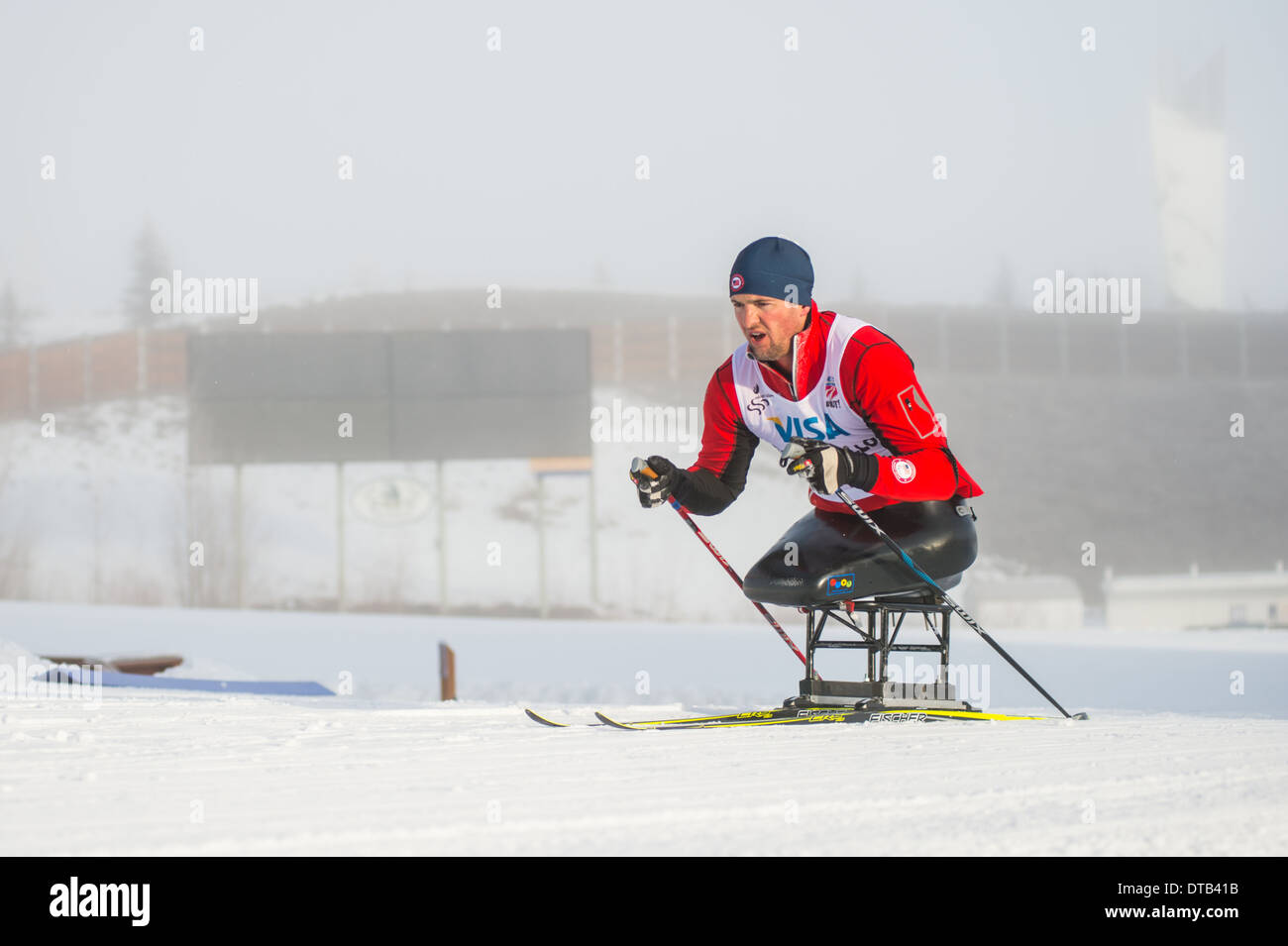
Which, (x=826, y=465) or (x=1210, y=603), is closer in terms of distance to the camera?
(x=826, y=465)

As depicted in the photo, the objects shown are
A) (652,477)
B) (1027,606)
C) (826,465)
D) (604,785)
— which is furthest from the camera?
(1027,606)

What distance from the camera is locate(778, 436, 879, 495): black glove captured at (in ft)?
10.9

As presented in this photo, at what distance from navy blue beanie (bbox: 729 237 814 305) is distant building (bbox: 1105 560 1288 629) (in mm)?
23404

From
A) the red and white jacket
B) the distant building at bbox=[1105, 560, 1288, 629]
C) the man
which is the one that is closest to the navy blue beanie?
the man

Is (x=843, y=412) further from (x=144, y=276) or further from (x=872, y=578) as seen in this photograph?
(x=144, y=276)

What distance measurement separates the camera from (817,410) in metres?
3.75

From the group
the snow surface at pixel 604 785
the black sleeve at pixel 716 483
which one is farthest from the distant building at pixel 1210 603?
the black sleeve at pixel 716 483

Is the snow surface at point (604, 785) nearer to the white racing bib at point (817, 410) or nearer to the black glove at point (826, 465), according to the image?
the black glove at point (826, 465)

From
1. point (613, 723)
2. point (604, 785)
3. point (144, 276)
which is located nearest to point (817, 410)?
point (613, 723)

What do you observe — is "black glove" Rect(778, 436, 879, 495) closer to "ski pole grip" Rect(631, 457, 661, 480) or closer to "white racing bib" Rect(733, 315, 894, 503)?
"white racing bib" Rect(733, 315, 894, 503)

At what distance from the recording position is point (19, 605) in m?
18.7

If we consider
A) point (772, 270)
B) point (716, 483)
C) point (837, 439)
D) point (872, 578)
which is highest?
point (772, 270)

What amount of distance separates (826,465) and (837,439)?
480mm

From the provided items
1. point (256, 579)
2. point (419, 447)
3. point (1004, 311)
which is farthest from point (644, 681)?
point (1004, 311)
